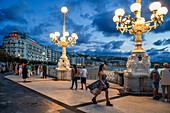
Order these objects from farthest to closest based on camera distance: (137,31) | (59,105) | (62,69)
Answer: (62,69), (137,31), (59,105)

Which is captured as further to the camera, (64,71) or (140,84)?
(64,71)

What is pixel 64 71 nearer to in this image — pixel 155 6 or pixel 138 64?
pixel 138 64

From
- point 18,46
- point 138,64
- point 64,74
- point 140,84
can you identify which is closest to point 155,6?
point 138,64

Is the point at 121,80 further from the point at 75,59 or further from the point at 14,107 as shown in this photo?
the point at 75,59

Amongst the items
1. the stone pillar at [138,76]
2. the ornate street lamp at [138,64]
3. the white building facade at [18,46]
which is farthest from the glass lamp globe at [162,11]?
the white building facade at [18,46]

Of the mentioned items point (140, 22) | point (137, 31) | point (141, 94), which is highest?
point (140, 22)

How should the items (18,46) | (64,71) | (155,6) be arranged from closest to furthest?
1. (155,6)
2. (64,71)
3. (18,46)

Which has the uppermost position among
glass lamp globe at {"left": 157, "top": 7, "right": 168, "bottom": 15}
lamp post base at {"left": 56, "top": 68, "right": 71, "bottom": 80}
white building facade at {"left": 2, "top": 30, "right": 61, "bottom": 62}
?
white building facade at {"left": 2, "top": 30, "right": 61, "bottom": 62}

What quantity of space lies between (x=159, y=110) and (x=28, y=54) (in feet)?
303

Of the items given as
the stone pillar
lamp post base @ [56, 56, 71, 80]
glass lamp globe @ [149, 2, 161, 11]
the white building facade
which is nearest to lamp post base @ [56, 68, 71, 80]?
lamp post base @ [56, 56, 71, 80]

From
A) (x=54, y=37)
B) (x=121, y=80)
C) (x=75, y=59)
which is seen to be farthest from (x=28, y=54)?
(x=75, y=59)

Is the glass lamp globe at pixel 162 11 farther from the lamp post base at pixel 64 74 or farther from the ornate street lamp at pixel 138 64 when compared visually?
the lamp post base at pixel 64 74

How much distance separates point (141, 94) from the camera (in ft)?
23.1

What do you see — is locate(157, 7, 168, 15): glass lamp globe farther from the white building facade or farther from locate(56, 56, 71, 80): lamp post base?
A: the white building facade
